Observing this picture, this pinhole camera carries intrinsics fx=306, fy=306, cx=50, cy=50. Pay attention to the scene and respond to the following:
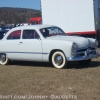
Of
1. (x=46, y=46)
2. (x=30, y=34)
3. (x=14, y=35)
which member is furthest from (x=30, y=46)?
(x=14, y=35)

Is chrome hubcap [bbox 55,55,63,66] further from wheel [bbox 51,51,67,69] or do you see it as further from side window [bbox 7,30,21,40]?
side window [bbox 7,30,21,40]

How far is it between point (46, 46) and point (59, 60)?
0.61 m

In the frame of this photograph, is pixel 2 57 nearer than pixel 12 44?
No

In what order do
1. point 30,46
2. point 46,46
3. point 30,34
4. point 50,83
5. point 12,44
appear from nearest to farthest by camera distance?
point 50,83
point 46,46
point 30,46
point 30,34
point 12,44

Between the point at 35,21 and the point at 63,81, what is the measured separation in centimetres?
1661

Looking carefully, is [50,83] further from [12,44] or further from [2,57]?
[2,57]

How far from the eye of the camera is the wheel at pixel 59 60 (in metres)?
9.27

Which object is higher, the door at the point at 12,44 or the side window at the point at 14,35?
the side window at the point at 14,35

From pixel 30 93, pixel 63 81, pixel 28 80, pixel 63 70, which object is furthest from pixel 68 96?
pixel 63 70

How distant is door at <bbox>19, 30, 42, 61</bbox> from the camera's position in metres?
9.74


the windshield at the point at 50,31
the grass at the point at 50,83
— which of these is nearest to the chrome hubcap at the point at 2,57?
the grass at the point at 50,83

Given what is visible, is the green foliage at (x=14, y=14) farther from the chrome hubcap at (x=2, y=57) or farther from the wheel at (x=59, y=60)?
the wheel at (x=59, y=60)

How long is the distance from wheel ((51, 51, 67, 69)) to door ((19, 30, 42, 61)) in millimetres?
507

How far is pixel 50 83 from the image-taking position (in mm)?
7242
